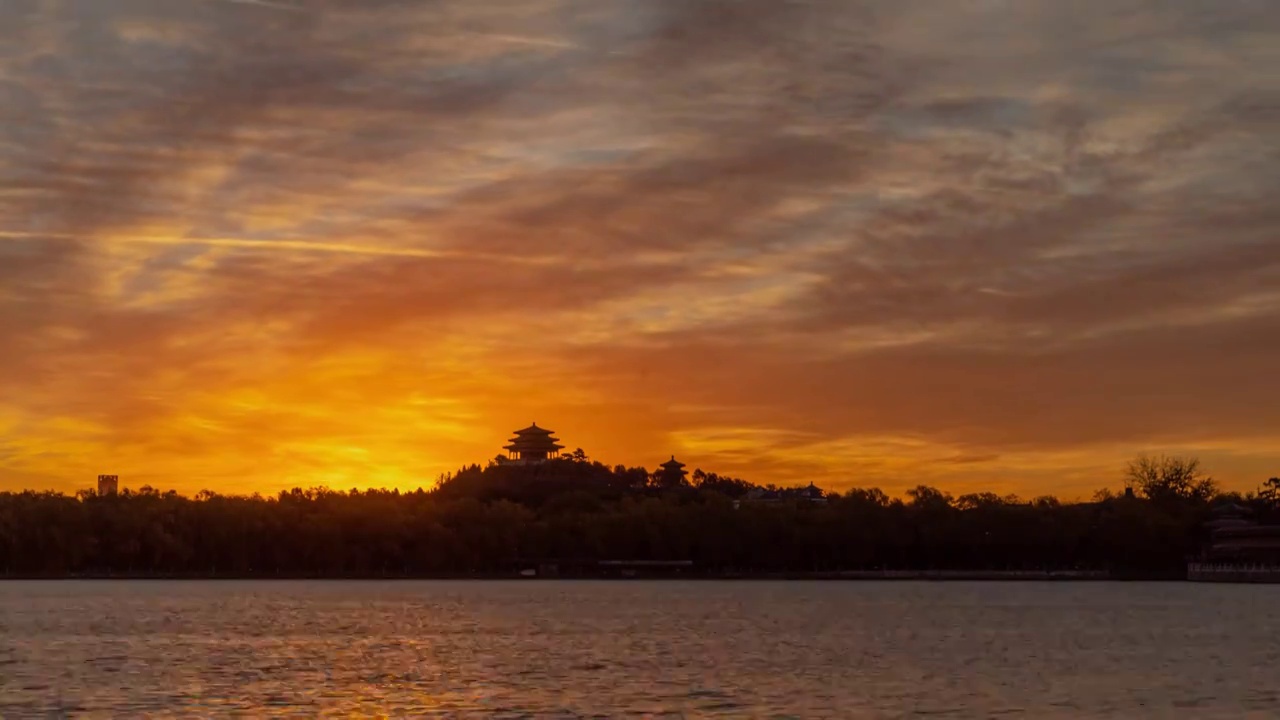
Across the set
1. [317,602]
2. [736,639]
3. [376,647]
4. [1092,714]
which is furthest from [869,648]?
[317,602]

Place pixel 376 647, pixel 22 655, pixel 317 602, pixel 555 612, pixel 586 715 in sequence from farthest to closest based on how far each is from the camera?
pixel 317 602 < pixel 555 612 < pixel 376 647 < pixel 22 655 < pixel 586 715

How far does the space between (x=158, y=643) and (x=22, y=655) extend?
34.2ft

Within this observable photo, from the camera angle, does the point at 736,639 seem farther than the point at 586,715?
Yes

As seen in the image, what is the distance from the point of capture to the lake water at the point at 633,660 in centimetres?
5478

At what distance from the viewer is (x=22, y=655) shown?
249 ft

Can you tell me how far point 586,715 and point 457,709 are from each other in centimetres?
424

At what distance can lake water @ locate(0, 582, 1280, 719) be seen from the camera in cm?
5478

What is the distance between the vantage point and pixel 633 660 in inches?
2899

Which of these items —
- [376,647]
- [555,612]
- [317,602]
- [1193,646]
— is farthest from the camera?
[317,602]

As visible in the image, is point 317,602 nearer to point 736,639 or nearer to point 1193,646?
point 736,639

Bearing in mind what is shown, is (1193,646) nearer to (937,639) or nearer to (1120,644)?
(1120,644)

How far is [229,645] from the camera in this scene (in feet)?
276

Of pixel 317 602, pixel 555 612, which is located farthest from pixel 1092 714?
pixel 317 602

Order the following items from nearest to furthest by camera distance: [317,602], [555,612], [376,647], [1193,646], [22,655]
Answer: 1. [22,655]
2. [376,647]
3. [1193,646]
4. [555,612]
5. [317,602]
